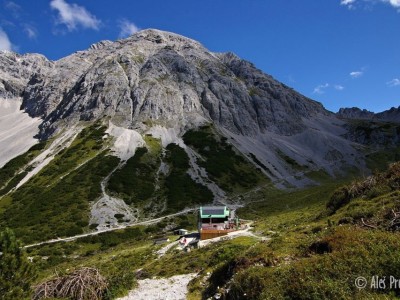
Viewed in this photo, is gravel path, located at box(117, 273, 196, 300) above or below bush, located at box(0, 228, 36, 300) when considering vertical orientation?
below

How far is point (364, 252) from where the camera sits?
1397cm

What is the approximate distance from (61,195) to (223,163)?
7069 centimetres

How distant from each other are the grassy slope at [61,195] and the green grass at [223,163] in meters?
41.3

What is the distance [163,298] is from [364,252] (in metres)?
13.5

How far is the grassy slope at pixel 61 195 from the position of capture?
99.2 meters

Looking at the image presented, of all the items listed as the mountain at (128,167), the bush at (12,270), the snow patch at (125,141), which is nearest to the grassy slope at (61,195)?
the mountain at (128,167)

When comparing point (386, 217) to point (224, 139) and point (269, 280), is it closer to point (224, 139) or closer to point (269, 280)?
point (269, 280)

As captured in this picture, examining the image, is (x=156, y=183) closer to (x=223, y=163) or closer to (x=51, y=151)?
(x=223, y=163)

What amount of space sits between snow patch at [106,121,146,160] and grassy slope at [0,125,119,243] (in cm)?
647

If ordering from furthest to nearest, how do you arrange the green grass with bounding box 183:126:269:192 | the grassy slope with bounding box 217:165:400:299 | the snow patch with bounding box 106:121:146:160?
the snow patch with bounding box 106:121:146:160 → the green grass with bounding box 183:126:269:192 → the grassy slope with bounding box 217:165:400:299

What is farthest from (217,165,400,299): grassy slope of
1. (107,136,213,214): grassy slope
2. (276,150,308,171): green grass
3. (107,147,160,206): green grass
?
(276,150,308,171): green grass

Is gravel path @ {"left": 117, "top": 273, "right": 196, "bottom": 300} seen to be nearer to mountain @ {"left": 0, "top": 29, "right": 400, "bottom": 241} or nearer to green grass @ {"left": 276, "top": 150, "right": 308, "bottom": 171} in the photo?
mountain @ {"left": 0, "top": 29, "right": 400, "bottom": 241}

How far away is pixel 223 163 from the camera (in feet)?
524

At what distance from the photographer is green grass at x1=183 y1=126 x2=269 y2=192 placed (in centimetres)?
14712
